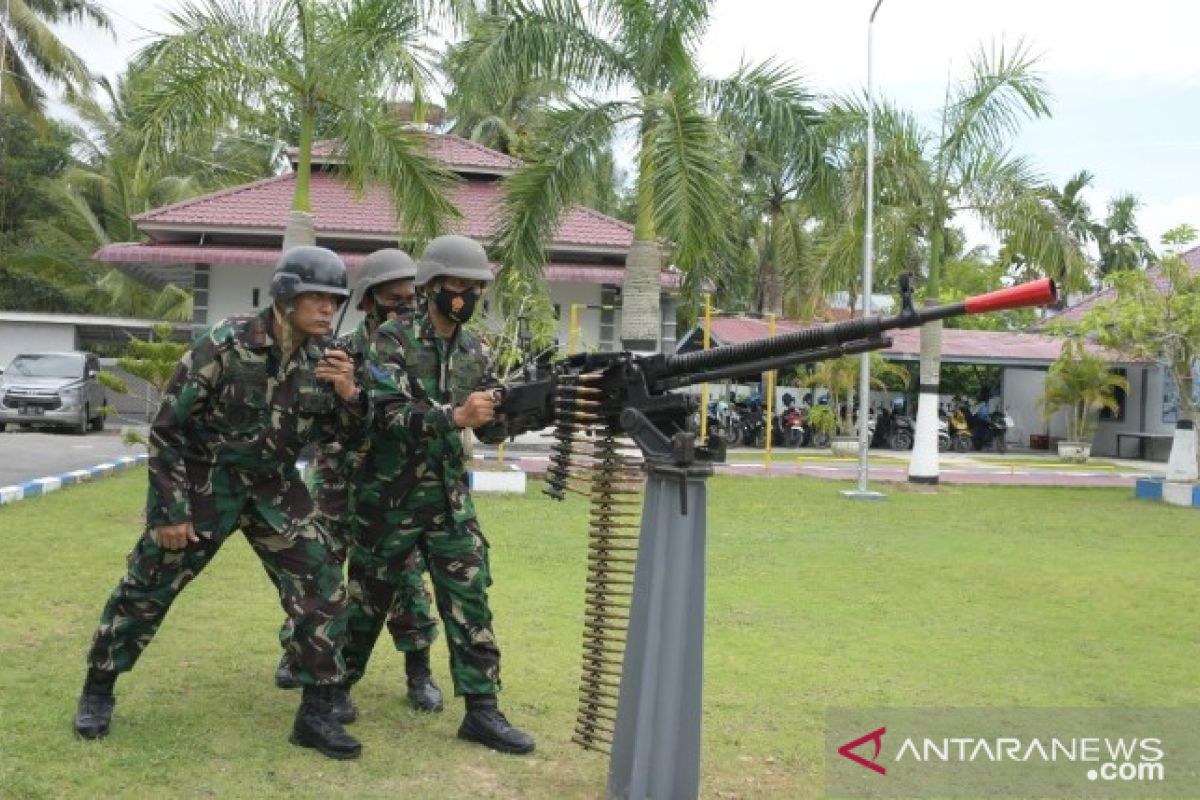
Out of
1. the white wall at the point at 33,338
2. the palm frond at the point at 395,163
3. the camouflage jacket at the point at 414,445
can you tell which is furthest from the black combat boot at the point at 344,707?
the white wall at the point at 33,338

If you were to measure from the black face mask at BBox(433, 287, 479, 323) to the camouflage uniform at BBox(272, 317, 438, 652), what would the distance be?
500 mm

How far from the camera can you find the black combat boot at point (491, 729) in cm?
486

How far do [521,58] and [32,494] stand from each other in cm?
737

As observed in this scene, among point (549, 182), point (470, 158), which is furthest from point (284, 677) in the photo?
point (470, 158)

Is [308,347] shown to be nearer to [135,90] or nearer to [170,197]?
[135,90]

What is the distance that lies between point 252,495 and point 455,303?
1.04 metres

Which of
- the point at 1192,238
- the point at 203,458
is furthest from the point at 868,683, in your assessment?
the point at 1192,238

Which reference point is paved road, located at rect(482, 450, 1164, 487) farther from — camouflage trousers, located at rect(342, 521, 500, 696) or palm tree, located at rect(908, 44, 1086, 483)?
camouflage trousers, located at rect(342, 521, 500, 696)

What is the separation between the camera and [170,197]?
114 ft

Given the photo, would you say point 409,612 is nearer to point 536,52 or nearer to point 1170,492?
point 536,52

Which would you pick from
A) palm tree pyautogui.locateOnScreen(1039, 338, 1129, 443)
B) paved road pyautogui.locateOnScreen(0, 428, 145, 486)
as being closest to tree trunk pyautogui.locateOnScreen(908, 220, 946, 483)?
palm tree pyautogui.locateOnScreen(1039, 338, 1129, 443)

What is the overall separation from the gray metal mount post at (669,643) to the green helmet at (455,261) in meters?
1.15

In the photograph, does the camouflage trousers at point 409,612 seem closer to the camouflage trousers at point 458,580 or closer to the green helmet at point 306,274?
the camouflage trousers at point 458,580

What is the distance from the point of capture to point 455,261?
4875 millimetres
